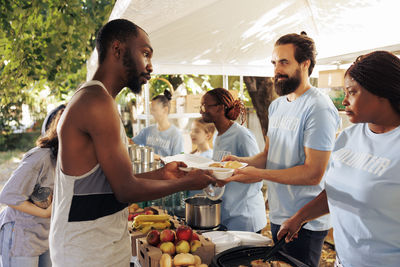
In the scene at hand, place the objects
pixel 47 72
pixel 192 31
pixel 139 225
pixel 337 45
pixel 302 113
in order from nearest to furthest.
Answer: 1. pixel 302 113
2. pixel 139 225
3. pixel 337 45
4. pixel 192 31
5. pixel 47 72


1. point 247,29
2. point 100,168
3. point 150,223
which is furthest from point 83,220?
point 247,29

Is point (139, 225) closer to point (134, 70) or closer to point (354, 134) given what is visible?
point (134, 70)

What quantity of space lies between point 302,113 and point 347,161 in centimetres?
70

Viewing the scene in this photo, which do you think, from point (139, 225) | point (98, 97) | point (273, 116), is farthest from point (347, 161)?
point (139, 225)

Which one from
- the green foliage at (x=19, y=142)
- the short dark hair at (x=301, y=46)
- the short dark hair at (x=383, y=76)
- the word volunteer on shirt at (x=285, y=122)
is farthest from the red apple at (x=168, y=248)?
the green foliage at (x=19, y=142)

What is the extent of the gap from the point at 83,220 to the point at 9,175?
12278mm

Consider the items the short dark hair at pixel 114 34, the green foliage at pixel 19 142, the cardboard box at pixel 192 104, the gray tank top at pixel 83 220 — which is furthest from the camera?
the green foliage at pixel 19 142

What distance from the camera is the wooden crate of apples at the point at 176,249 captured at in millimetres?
1899

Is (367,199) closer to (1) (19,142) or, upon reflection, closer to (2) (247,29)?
(2) (247,29)

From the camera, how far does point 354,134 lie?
1.62m

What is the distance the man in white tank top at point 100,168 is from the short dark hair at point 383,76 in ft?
3.52

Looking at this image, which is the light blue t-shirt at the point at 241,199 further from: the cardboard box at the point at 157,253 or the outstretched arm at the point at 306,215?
the outstretched arm at the point at 306,215

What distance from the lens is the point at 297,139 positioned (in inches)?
88.3

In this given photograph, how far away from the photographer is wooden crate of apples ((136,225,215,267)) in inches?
74.8
